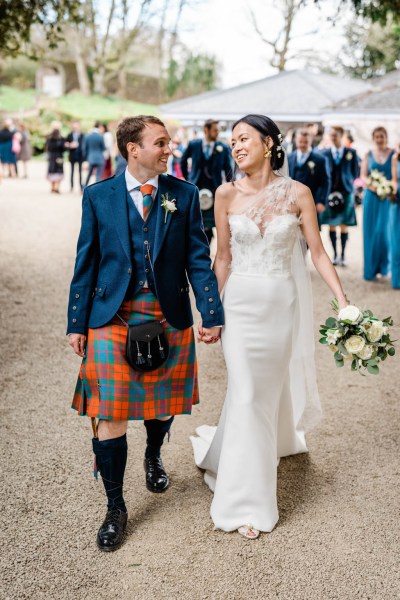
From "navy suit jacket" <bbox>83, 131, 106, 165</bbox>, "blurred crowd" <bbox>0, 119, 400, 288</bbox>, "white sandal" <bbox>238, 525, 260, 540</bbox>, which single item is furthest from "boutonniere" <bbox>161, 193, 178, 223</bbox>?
"navy suit jacket" <bbox>83, 131, 106, 165</bbox>

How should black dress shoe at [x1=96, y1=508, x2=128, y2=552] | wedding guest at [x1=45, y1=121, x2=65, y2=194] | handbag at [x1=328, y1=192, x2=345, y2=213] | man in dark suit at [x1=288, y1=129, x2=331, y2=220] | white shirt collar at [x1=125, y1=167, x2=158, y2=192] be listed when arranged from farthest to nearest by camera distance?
wedding guest at [x1=45, y1=121, x2=65, y2=194]
handbag at [x1=328, y1=192, x2=345, y2=213]
man in dark suit at [x1=288, y1=129, x2=331, y2=220]
white shirt collar at [x1=125, y1=167, x2=158, y2=192]
black dress shoe at [x1=96, y1=508, x2=128, y2=552]

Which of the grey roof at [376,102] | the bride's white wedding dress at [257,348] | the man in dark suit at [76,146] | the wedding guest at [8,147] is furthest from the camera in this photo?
the wedding guest at [8,147]

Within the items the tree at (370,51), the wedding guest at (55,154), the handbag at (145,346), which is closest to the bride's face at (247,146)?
the handbag at (145,346)

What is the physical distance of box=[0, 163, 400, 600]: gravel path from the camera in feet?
10.1

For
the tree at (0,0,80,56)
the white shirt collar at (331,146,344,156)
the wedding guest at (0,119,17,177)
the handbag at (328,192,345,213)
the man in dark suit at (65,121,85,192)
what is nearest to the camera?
the tree at (0,0,80,56)

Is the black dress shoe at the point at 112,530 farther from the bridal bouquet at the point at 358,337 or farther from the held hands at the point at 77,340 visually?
the bridal bouquet at the point at 358,337

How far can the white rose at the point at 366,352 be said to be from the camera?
3377mm

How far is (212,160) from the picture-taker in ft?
31.1

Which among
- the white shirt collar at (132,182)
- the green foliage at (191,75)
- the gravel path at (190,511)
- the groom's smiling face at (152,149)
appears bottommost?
the gravel path at (190,511)

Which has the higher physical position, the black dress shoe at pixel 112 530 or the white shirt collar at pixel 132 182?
the white shirt collar at pixel 132 182

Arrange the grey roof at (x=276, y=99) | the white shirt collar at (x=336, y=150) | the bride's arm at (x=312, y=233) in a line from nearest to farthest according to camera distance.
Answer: the bride's arm at (x=312, y=233) < the white shirt collar at (x=336, y=150) < the grey roof at (x=276, y=99)

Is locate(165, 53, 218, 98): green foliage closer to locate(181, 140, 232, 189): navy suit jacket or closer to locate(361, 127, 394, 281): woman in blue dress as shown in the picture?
locate(361, 127, 394, 281): woman in blue dress

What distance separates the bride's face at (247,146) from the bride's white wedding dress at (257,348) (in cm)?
18

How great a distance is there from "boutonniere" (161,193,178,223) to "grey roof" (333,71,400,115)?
762 inches
